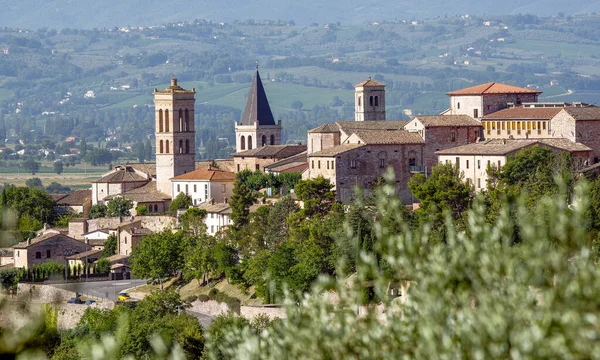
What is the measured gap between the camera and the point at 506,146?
55.9 m

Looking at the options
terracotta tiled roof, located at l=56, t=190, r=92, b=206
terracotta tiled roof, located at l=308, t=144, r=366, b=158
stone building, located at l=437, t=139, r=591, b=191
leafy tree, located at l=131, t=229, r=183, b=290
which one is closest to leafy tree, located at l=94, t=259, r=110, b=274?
leafy tree, located at l=131, t=229, r=183, b=290

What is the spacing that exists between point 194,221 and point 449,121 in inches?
427

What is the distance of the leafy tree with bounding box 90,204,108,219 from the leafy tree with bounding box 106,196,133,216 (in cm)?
30

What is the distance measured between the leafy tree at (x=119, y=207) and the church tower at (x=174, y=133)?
6.15 meters

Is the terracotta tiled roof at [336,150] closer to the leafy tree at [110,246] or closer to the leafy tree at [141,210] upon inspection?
the leafy tree at [110,246]

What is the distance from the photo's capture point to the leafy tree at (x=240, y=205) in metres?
60.2

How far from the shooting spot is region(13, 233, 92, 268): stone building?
6494 centimetres

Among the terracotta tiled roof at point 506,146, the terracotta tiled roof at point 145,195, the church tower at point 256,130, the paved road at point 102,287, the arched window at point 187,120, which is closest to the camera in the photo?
the terracotta tiled roof at point 506,146

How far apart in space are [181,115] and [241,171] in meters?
15.2

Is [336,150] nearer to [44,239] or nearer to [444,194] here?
[444,194]

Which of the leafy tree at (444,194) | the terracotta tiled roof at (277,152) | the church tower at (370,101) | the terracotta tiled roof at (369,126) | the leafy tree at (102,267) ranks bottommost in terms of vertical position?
the leafy tree at (102,267)

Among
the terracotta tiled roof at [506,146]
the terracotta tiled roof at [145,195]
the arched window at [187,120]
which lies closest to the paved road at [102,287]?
the terracotta tiled roof at [145,195]

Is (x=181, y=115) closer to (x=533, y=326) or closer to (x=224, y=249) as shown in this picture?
(x=224, y=249)

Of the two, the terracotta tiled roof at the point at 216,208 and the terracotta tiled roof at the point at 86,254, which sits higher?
the terracotta tiled roof at the point at 216,208
